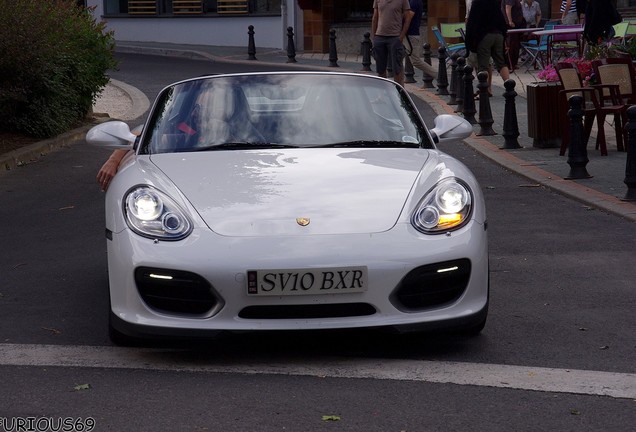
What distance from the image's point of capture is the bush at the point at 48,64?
1431 centimetres

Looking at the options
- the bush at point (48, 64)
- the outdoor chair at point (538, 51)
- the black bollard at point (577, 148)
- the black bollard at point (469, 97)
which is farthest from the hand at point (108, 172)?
the outdoor chair at point (538, 51)

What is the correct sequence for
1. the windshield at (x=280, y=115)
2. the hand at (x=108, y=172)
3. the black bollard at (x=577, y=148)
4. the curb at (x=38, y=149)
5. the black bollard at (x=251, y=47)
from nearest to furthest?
the windshield at (x=280, y=115) < the hand at (x=108, y=172) < the black bollard at (x=577, y=148) < the curb at (x=38, y=149) < the black bollard at (x=251, y=47)

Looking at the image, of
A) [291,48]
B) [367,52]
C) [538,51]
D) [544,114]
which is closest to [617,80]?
[544,114]

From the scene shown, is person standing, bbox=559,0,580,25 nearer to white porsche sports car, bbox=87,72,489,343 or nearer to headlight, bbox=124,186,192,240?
white porsche sports car, bbox=87,72,489,343

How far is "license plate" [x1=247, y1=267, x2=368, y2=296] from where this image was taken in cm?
539

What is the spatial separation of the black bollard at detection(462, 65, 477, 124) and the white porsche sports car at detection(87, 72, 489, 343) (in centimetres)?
1120

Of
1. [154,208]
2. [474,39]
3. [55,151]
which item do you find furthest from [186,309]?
[474,39]

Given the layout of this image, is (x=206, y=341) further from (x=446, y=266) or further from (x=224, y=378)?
(x=446, y=266)

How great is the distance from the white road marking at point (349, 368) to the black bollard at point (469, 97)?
12256 millimetres

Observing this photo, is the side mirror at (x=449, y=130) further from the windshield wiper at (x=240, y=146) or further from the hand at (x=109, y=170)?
the hand at (x=109, y=170)

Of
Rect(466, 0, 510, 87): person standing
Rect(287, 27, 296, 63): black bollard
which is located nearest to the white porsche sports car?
Rect(466, 0, 510, 87): person standing

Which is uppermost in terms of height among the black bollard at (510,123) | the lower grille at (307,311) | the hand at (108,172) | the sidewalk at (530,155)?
the hand at (108,172)

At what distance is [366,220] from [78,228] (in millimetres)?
4748

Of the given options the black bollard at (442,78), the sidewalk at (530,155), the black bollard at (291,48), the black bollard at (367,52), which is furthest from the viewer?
the black bollard at (291,48)
